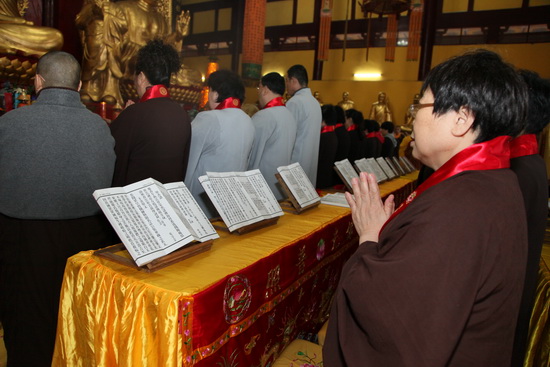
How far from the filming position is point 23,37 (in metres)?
4.03

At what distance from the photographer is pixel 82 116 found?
4.88ft

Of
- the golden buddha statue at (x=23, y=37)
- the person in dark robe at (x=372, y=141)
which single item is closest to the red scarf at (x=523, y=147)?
the person in dark robe at (x=372, y=141)

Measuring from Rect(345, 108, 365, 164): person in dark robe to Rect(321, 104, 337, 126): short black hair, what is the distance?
0.63 m

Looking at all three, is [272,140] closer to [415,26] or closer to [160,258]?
[160,258]

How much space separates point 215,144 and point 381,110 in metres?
8.64

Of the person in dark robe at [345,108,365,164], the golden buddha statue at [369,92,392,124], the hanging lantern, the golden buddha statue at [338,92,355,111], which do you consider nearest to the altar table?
the person in dark robe at [345,108,365,164]

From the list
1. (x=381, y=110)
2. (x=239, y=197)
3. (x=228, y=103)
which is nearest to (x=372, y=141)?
(x=228, y=103)

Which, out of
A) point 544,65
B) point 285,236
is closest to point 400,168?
point 285,236

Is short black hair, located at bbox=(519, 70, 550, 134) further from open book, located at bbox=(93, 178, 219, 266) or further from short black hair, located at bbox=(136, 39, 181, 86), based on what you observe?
short black hair, located at bbox=(136, 39, 181, 86)

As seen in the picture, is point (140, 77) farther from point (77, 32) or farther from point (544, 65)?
point (544, 65)

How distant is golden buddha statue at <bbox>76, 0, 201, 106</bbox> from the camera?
17.1 feet

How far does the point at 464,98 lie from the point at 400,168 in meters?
3.87

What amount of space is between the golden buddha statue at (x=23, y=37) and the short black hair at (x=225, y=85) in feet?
9.84

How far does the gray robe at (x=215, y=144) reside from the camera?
2041mm
